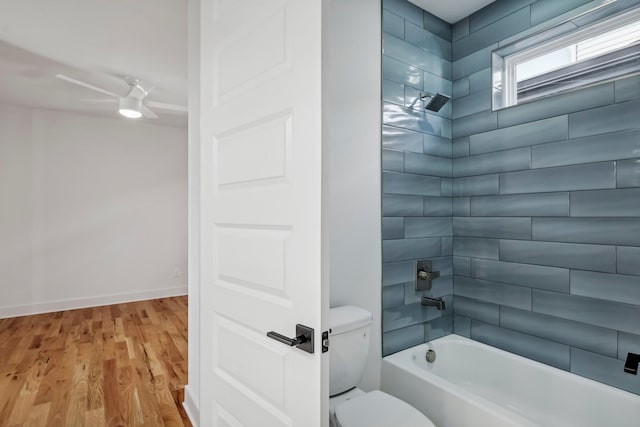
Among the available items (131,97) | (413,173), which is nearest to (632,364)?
(413,173)

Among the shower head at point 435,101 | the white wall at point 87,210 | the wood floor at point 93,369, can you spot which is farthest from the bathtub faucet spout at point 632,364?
the white wall at point 87,210

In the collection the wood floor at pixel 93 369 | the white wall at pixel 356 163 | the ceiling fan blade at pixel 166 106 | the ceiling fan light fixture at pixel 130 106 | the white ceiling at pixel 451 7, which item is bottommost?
the wood floor at pixel 93 369

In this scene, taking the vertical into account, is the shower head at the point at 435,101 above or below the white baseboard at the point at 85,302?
above

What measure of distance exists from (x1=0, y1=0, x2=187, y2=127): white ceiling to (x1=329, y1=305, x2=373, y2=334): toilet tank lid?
2200 millimetres

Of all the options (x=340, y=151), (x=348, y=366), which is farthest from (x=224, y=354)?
(x=340, y=151)

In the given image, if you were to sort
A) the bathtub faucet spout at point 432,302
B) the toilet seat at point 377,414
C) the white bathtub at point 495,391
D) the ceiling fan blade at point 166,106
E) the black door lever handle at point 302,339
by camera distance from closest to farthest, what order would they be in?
the black door lever handle at point 302,339 → the toilet seat at point 377,414 → the white bathtub at point 495,391 → the bathtub faucet spout at point 432,302 → the ceiling fan blade at point 166,106

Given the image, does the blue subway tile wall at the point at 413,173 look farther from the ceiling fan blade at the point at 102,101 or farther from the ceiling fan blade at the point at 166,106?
the ceiling fan blade at the point at 102,101

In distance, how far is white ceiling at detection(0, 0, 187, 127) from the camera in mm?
2215

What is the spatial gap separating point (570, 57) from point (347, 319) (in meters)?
2.08

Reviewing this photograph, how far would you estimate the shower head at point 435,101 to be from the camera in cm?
227

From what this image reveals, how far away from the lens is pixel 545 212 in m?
2.03

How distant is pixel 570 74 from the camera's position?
2.03 metres

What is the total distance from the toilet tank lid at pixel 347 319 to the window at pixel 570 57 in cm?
167

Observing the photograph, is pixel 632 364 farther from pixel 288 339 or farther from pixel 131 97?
pixel 131 97
